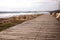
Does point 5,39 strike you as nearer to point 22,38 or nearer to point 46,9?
point 22,38

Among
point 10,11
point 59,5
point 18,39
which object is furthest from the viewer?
point 10,11

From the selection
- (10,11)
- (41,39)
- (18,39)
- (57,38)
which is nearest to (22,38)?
(18,39)

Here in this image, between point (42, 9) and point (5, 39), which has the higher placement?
point (5, 39)

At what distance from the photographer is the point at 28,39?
8.76 feet

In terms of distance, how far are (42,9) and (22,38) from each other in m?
7.08

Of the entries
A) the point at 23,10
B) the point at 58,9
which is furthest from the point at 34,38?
the point at 23,10

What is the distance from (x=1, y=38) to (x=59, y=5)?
270 inches

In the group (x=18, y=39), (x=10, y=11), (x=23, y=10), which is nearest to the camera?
(x=18, y=39)

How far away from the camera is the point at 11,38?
8.95ft

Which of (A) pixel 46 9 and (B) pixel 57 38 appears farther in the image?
(A) pixel 46 9

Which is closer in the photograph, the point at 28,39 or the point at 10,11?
the point at 28,39

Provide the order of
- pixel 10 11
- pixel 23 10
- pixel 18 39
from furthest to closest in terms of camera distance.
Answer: pixel 10 11
pixel 23 10
pixel 18 39

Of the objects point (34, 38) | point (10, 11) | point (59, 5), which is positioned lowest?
point (10, 11)

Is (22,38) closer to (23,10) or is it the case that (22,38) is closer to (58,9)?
(58,9)
